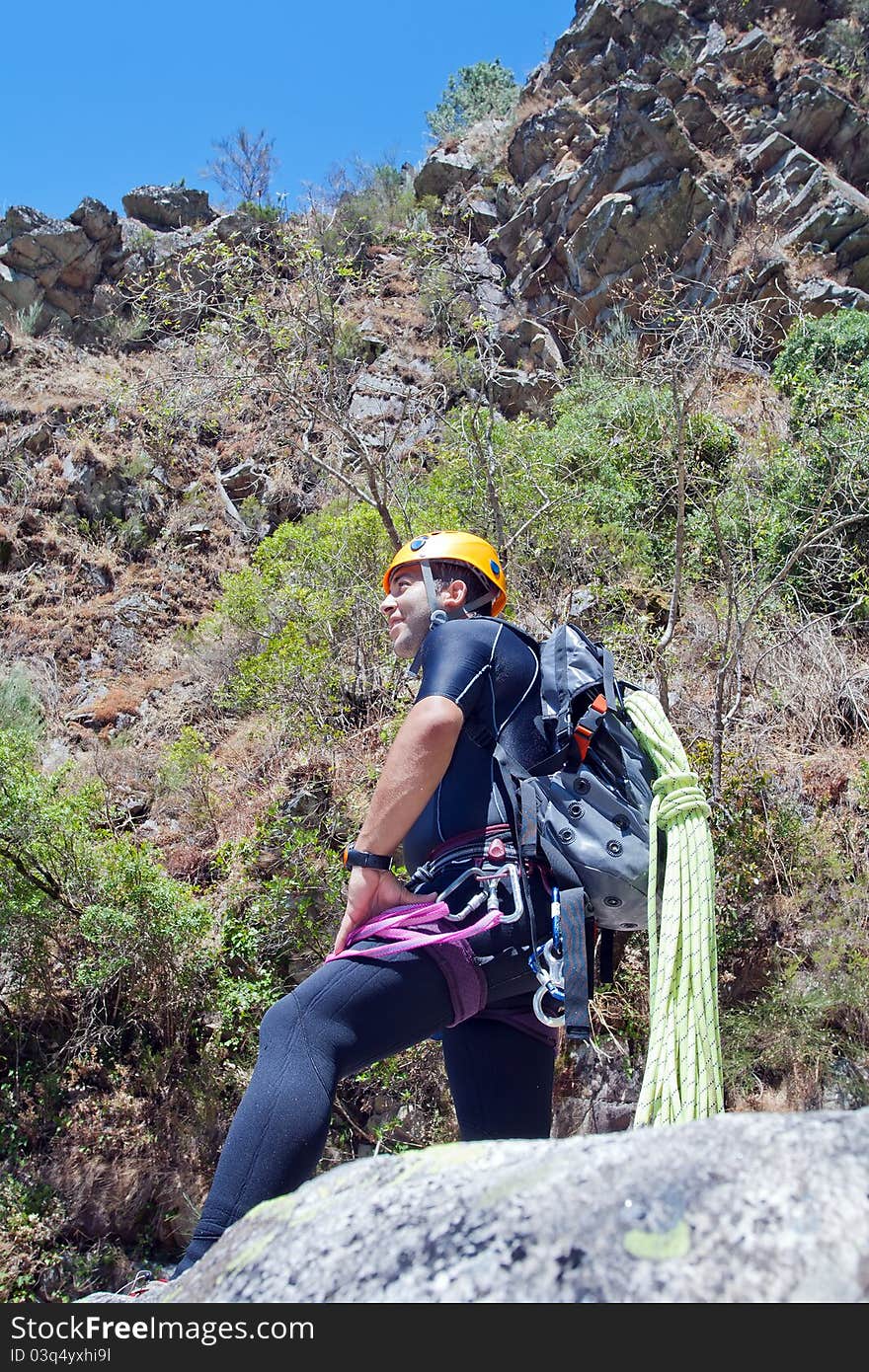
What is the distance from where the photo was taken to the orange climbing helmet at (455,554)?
8.19 feet

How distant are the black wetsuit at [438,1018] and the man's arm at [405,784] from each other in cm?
7

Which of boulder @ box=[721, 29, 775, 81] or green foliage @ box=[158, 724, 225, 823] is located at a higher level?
boulder @ box=[721, 29, 775, 81]

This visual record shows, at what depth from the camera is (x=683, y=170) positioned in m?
13.2

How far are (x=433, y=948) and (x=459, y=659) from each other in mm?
653

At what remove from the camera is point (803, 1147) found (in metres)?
0.99

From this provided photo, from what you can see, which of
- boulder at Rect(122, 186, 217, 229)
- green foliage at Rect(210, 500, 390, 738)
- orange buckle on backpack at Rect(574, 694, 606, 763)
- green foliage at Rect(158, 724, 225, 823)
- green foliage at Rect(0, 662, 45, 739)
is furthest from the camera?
boulder at Rect(122, 186, 217, 229)

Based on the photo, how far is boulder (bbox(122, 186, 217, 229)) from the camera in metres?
17.2

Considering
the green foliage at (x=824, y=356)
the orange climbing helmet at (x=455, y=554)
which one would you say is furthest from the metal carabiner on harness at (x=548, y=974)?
the green foliage at (x=824, y=356)

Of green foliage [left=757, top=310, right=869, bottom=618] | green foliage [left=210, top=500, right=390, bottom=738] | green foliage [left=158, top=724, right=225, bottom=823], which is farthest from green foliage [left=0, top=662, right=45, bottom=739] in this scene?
green foliage [left=757, top=310, right=869, bottom=618]

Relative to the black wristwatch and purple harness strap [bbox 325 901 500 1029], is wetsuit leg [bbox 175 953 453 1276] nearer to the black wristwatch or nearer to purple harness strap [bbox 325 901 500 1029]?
purple harness strap [bbox 325 901 500 1029]

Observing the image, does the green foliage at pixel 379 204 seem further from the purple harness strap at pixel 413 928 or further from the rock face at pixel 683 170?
the purple harness strap at pixel 413 928

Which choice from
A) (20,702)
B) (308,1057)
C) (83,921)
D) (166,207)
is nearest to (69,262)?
(166,207)

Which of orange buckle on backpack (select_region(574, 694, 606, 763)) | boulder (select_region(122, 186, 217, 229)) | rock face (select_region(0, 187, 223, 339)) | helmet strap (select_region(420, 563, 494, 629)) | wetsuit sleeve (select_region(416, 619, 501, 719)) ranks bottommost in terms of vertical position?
orange buckle on backpack (select_region(574, 694, 606, 763))

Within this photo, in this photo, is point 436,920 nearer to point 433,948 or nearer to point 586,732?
point 433,948
